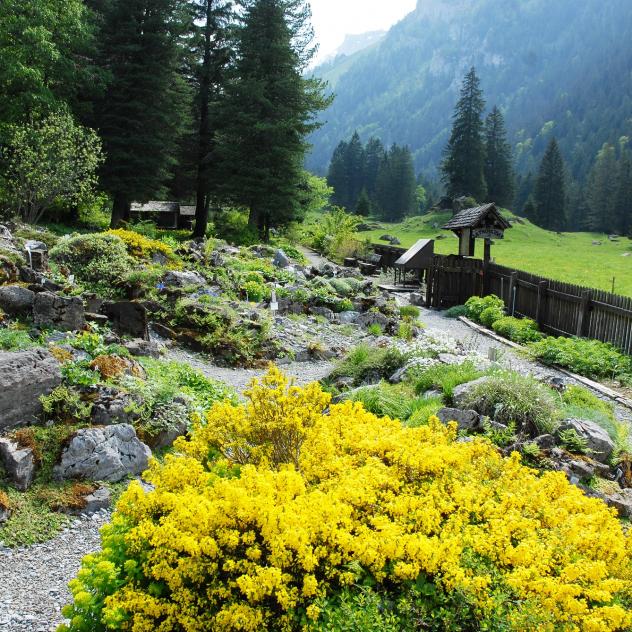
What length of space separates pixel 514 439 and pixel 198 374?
17.3 feet

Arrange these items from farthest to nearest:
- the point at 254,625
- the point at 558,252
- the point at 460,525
→ 1. the point at 558,252
2. the point at 460,525
3. the point at 254,625

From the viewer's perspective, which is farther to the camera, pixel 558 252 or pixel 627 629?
pixel 558 252

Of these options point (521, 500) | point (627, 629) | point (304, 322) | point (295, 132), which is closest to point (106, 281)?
point (304, 322)

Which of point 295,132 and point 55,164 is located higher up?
point 295,132

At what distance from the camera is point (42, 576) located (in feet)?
16.6

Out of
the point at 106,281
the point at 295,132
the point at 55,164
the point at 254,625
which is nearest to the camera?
the point at 254,625

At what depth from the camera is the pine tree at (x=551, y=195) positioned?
263 ft

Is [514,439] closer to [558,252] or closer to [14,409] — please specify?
[14,409]

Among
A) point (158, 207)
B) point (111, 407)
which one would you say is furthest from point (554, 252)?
point (111, 407)

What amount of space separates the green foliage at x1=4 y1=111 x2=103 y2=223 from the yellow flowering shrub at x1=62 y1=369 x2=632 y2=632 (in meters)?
20.4

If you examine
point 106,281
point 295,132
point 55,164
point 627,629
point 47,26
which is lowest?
point 627,629

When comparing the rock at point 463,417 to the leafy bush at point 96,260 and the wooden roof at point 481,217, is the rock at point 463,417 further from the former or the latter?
the wooden roof at point 481,217

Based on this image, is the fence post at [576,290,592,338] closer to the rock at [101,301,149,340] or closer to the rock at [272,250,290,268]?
the rock at [101,301,149,340]

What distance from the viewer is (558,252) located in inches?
1937
